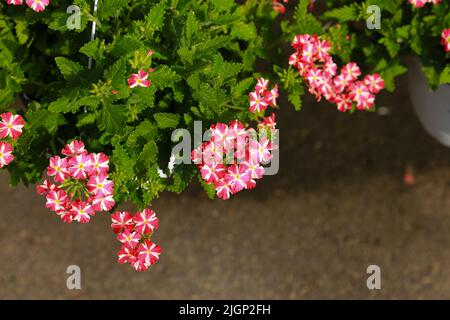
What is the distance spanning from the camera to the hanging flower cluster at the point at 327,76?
5.19 feet

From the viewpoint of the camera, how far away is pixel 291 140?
248cm

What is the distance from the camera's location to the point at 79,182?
1397 millimetres

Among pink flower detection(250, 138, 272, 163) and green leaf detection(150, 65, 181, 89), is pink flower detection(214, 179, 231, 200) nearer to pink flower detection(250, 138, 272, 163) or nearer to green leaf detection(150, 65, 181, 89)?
pink flower detection(250, 138, 272, 163)

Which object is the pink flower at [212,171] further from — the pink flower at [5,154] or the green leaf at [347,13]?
the green leaf at [347,13]

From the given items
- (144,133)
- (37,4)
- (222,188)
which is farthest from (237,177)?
(37,4)

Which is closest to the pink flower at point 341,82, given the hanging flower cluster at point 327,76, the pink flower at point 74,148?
the hanging flower cluster at point 327,76

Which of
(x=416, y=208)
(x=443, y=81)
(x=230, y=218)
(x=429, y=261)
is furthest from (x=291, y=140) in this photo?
(x=443, y=81)

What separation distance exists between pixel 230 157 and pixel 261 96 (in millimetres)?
182

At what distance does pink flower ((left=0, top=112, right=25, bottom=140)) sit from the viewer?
1.42 meters

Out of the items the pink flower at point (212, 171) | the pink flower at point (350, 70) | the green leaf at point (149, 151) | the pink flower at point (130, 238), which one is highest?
the pink flower at point (350, 70)

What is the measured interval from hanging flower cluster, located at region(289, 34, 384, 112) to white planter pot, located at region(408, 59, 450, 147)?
22 centimetres

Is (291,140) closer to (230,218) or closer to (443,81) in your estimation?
(230,218)

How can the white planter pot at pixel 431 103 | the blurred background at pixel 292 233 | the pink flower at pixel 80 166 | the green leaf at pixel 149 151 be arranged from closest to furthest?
1. the pink flower at pixel 80 166
2. the green leaf at pixel 149 151
3. the white planter pot at pixel 431 103
4. the blurred background at pixel 292 233

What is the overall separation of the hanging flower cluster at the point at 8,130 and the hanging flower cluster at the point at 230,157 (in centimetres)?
41
